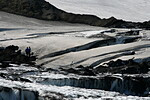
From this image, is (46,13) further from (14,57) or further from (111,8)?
(14,57)

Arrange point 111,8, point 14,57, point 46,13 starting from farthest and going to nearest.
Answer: point 111,8 < point 46,13 < point 14,57

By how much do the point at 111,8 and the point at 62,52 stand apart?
11529 millimetres

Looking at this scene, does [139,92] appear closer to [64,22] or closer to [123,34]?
[123,34]

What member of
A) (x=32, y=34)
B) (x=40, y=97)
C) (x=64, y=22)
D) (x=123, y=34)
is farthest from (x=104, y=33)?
(x=40, y=97)

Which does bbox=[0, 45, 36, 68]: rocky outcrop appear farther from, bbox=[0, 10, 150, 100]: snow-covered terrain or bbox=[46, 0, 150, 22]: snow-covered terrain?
bbox=[46, 0, 150, 22]: snow-covered terrain

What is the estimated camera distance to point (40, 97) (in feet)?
51.9

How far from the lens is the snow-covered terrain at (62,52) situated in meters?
17.0

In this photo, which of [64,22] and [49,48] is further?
[64,22]

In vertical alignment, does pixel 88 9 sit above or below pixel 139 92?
above

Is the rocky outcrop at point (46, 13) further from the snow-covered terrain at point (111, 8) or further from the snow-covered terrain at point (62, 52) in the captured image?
the snow-covered terrain at point (62, 52)

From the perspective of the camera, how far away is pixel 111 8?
35.4m

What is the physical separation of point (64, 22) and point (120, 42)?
8.18 meters

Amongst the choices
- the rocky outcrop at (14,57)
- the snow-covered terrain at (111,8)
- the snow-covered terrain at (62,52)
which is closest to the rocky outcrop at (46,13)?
the snow-covered terrain at (111,8)

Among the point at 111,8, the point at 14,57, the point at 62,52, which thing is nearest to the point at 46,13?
the point at 111,8
